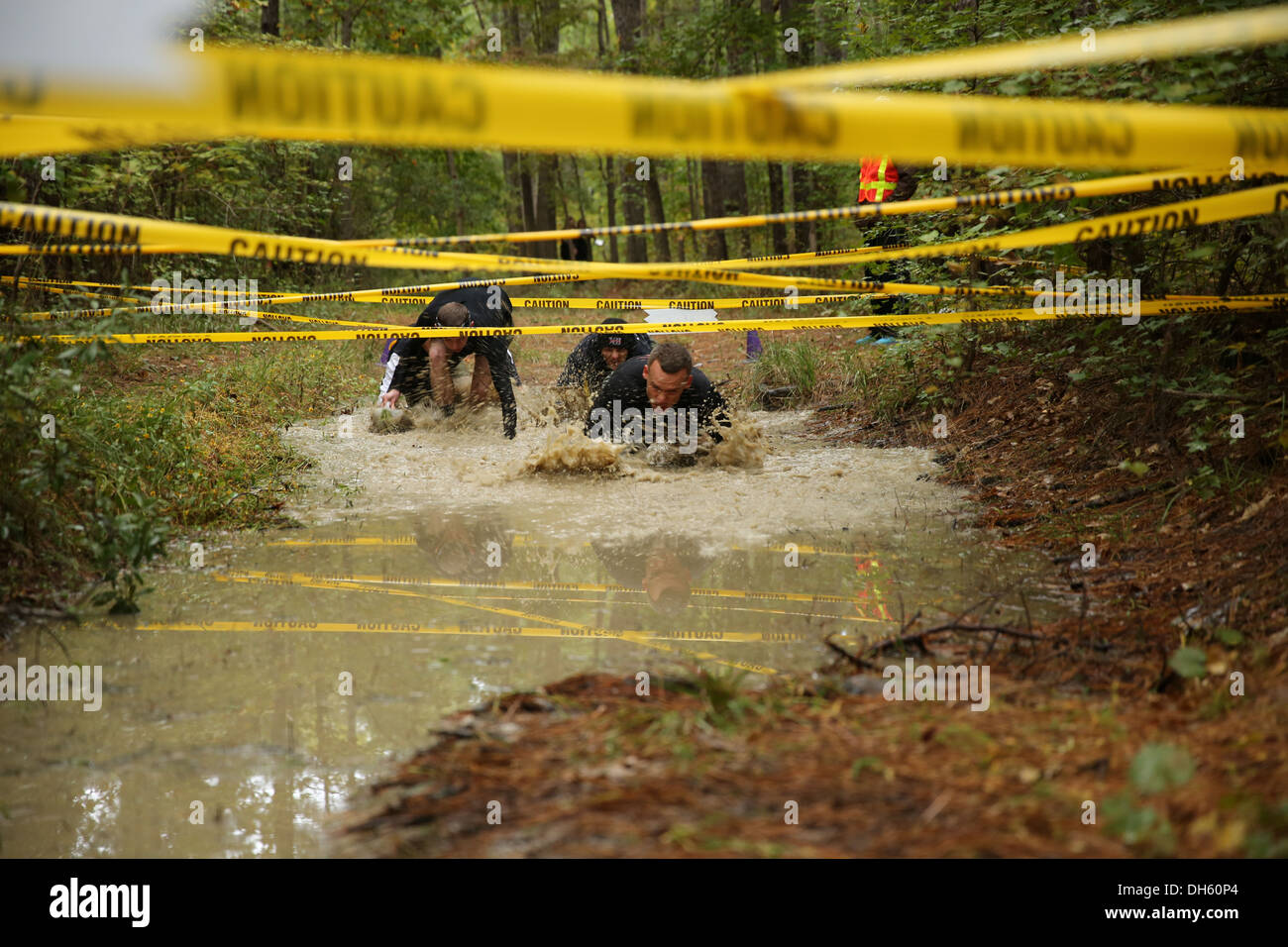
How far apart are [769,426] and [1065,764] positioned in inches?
264

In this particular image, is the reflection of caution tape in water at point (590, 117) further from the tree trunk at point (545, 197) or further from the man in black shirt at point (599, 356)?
the tree trunk at point (545, 197)

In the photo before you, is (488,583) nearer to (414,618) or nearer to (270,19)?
(414,618)

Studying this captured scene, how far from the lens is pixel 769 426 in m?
8.80

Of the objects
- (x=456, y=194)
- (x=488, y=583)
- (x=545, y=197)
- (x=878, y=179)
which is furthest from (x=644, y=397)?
(x=545, y=197)

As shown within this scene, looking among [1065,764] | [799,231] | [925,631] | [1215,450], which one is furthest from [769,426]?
[799,231]

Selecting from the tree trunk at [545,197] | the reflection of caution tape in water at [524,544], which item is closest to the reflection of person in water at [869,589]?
the reflection of caution tape in water at [524,544]

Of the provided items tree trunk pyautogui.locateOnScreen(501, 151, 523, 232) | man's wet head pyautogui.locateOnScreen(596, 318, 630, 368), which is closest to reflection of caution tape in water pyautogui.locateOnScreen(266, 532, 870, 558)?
man's wet head pyautogui.locateOnScreen(596, 318, 630, 368)

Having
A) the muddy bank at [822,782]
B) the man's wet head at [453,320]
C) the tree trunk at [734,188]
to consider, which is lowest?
the muddy bank at [822,782]

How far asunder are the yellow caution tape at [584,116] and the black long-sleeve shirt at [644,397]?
4.62 meters

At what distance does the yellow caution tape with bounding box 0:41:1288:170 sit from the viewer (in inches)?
86.0

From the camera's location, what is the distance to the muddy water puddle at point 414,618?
262 cm

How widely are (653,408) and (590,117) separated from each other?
16.9ft

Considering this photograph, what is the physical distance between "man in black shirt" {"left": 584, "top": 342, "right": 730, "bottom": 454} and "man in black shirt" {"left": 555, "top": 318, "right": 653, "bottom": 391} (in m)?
1.15
